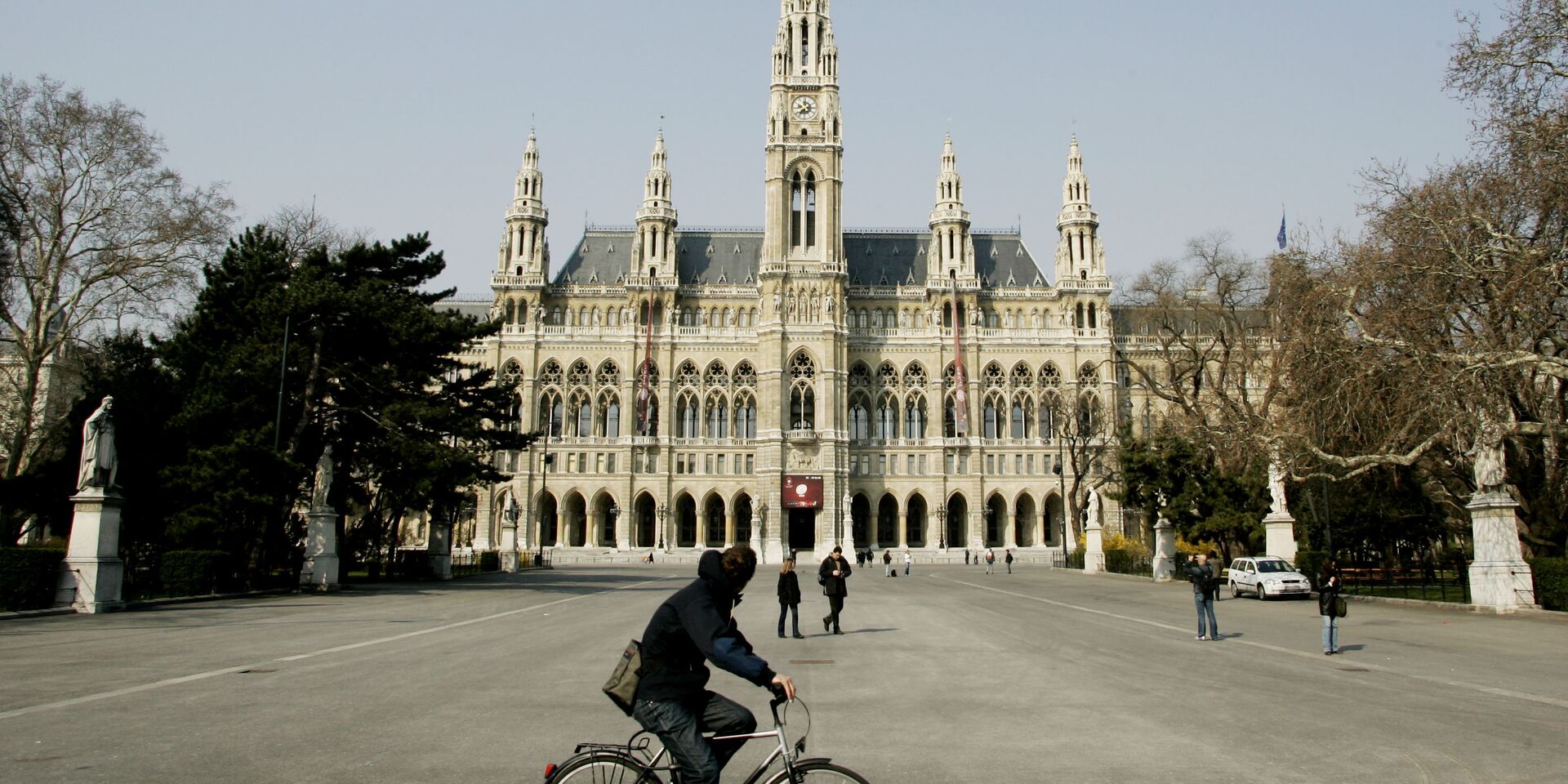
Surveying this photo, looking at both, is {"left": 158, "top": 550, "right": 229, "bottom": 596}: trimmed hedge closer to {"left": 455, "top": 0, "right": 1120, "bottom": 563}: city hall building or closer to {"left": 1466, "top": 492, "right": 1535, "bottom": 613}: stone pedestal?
{"left": 1466, "top": 492, "right": 1535, "bottom": 613}: stone pedestal

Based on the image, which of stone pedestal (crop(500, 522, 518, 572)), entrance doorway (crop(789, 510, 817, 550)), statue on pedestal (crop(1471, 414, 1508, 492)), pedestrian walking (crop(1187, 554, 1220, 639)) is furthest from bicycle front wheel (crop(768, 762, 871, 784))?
entrance doorway (crop(789, 510, 817, 550))

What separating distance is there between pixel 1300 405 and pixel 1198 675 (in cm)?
1892

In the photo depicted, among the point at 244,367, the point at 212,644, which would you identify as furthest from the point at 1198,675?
the point at 244,367

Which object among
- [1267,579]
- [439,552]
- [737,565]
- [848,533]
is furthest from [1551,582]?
[848,533]

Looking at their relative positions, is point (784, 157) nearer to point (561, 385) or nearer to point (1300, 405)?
point (561, 385)

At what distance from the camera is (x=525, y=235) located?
7950 centimetres

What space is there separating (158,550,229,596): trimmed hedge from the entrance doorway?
53148mm

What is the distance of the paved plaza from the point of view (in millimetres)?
7637

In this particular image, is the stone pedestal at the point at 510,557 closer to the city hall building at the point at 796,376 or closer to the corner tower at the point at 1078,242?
the city hall building at the point at 796,376

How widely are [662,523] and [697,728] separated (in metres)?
70.5

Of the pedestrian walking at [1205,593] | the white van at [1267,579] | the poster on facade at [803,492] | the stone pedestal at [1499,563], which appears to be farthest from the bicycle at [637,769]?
the poster on facade at [803,492]

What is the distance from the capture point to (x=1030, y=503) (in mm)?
80062

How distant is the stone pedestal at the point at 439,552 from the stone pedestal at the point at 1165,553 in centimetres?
2706

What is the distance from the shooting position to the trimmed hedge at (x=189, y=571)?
25344 millimetres
